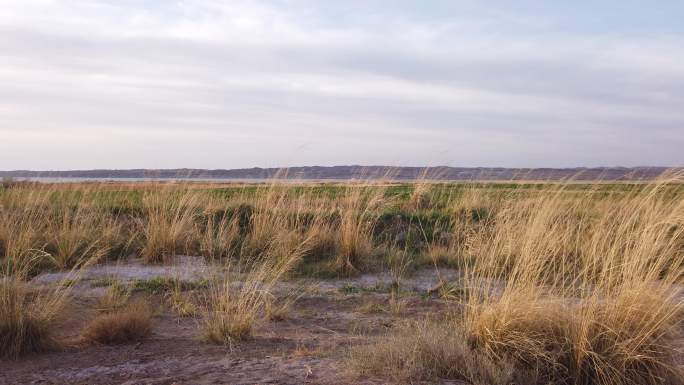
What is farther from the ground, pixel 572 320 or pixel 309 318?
pixel 572 320

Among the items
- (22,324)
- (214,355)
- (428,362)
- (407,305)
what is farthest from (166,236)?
(428,362)

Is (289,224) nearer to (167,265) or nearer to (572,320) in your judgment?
(167,265)

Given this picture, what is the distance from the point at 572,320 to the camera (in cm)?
532

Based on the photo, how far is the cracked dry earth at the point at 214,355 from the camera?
490 centimetres

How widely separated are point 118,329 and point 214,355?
1.18m

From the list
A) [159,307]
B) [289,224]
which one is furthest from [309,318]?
[289,224]

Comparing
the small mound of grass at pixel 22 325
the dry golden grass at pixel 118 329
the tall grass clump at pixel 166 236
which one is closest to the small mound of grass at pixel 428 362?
the dry golden grass at pixel 118 329

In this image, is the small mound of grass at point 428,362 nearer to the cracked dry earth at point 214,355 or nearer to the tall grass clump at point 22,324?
the cracked dry earth at point 214,355

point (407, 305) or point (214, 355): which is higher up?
point (214, 355)

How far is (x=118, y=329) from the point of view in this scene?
A: 613 cm

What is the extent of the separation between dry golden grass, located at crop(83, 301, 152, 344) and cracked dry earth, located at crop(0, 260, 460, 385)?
0.35 ft

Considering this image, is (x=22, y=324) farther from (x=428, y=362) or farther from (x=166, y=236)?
(x=166, y=236)

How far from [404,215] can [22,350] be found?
8571 mm

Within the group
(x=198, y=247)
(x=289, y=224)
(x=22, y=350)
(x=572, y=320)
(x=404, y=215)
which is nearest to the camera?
(x=572, y=320)
